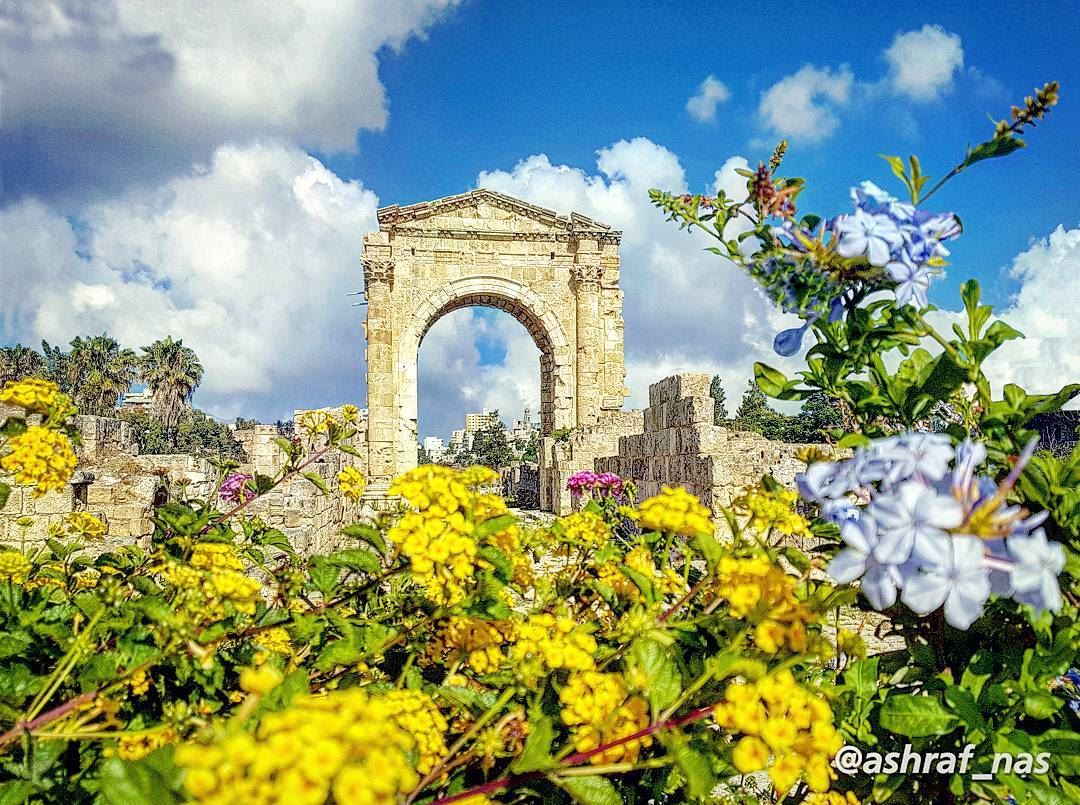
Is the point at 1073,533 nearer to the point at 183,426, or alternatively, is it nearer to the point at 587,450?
the point at 587,450

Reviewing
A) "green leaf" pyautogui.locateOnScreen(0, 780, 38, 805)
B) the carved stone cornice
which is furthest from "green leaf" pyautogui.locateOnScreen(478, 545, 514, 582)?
the carved stone cornice

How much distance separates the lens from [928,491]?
0.79 meters

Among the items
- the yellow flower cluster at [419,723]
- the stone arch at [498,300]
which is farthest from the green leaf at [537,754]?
the stone arch at [498,300]

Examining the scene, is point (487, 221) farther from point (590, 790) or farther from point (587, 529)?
point (590, 790)

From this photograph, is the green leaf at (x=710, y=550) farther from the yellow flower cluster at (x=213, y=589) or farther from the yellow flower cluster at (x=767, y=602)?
the yellow flower cluster at (x=213, y=589)

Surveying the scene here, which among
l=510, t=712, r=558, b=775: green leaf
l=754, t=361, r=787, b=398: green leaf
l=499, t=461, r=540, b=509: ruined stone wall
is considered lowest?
l=510, t=712, r=558, b=775: green leaf

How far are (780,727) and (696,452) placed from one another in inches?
301

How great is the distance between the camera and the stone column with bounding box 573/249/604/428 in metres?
19.5

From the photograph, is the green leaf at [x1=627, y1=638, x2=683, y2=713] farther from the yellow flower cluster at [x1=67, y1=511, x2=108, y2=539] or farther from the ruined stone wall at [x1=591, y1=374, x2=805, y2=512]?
the ruined stone wall at [x1=591, y1=374, x2=805, y2=512]

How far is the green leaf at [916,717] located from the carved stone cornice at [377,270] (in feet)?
62.0

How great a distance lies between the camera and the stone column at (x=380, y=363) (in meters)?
18.6

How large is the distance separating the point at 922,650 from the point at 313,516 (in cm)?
653

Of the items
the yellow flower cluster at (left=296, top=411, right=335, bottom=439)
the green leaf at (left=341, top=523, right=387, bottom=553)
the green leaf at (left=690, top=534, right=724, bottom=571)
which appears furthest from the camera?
the yellow flower cluster at (left=296, top=411, right=335, bottom=439)

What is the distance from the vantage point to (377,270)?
62.3 ft
